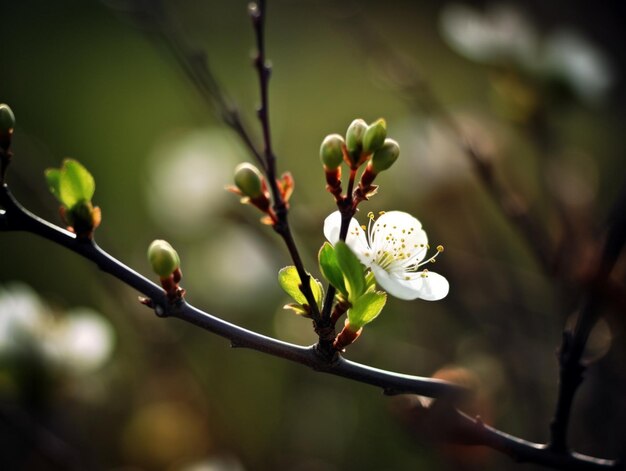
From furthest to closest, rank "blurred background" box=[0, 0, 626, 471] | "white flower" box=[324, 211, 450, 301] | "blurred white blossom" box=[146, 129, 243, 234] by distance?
"blurred white blossom" box=[146, 129, 243, 234], "blurred background" box=[0, 0, 626, 471], "white flower" box=[324, 211, 450, 301]

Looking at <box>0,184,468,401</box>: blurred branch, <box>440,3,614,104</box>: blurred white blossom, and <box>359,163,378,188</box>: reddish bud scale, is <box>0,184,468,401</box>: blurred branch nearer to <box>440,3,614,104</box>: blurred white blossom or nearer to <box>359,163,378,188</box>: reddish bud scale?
<box>359,163,378,188</box>: reddish bud scale

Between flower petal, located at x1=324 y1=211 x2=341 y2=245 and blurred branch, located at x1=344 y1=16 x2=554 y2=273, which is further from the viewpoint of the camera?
blurred branch, located at x1=344 y1=16 x2=554 y2=273

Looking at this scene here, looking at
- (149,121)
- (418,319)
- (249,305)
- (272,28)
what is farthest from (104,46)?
(418,319)

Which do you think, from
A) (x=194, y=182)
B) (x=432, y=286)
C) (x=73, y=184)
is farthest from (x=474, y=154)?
(x=194, y=182)

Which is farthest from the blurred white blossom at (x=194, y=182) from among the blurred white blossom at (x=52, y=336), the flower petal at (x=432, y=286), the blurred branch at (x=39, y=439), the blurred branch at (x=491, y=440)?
the blurred branch at (x=491, y=440)

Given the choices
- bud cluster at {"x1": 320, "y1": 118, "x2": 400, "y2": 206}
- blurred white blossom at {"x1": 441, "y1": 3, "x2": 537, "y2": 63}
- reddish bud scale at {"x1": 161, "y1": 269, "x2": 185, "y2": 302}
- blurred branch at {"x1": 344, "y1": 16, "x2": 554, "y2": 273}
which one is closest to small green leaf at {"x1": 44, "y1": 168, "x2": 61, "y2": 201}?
reddish bud scale at {"x1": 161, "y1": 269, "x2": 185, "y2": 302}

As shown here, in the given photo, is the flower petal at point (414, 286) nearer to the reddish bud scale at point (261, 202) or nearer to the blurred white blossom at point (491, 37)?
the reddish bud scale at point (261, 202)
